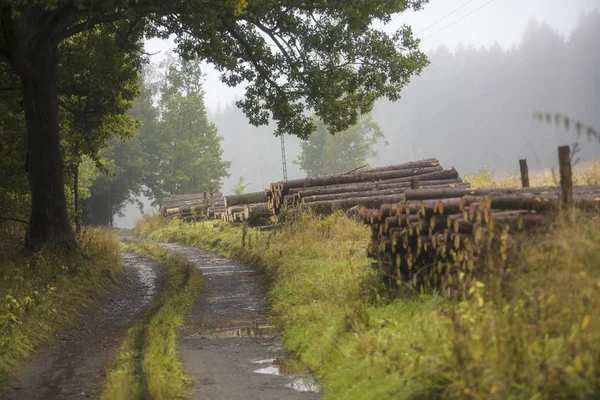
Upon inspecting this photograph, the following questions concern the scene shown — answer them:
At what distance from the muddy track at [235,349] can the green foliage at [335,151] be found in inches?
1844

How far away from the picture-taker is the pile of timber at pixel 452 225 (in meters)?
6.96

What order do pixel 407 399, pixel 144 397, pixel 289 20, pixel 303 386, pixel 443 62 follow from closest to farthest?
pixel 407 399, pixel 144 397, pixel 303 386, pixel 289 20, pixel 443 62

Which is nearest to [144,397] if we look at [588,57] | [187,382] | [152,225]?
[187,382]

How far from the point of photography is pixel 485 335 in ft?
17.9

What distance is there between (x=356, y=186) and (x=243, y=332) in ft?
37.8

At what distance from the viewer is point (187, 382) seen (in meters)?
7.61

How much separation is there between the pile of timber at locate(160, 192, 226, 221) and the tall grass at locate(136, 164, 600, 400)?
26.9 meters

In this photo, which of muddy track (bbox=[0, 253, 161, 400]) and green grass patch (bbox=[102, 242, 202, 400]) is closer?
green grass patch (bbox=[102, 242, 202, 400])

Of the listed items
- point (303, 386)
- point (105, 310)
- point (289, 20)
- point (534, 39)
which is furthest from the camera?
point (534, 39)

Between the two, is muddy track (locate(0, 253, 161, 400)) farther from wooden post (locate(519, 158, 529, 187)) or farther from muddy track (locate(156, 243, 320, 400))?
wooden post (locate(519, 158, 529, 187))

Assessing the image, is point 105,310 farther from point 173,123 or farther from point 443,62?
point 443,62

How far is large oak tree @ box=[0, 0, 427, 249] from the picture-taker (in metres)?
14.0

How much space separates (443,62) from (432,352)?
194m

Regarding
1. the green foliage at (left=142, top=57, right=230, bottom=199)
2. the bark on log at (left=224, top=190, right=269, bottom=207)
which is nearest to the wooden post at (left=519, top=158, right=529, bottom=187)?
the bark on log at (left=224, top=190, right=269, bottom=207)
